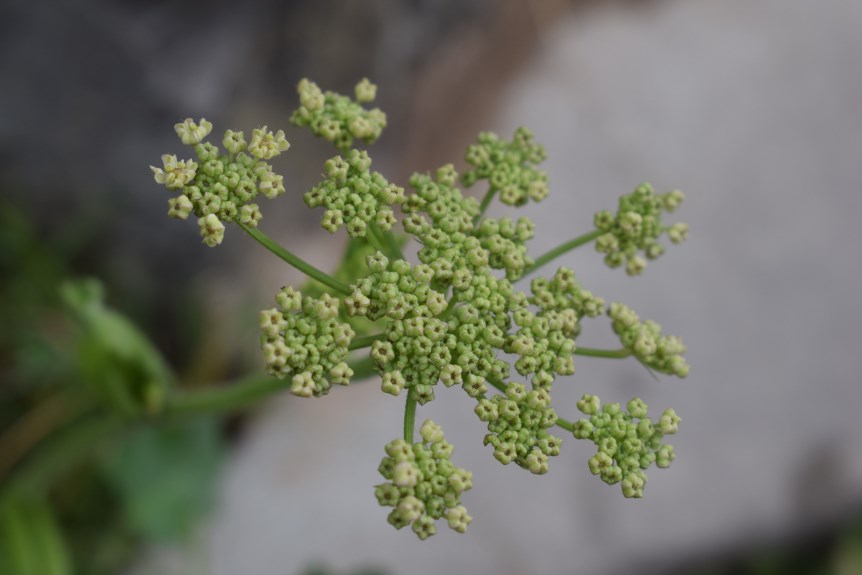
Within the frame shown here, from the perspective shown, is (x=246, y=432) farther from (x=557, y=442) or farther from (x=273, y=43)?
(x=557, y=442)

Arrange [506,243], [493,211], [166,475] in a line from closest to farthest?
[506,243] < [166,475] < [493,211]

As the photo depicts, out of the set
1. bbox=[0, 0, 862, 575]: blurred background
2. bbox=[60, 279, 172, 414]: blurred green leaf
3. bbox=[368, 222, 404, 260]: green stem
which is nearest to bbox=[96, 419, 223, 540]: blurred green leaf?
bbox=[0, 0, 862, 575]: blurred background

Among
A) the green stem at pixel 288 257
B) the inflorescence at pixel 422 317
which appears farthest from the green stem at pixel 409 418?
the green stem at pixel 288 257

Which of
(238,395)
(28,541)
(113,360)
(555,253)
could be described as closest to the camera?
(555,253)

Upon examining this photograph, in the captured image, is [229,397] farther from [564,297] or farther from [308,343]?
[564,297]

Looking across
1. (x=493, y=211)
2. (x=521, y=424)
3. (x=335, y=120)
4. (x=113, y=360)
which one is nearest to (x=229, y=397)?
(x=113, y=360)

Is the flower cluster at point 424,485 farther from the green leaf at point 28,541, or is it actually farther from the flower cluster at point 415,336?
the green leaf at point 28,541
